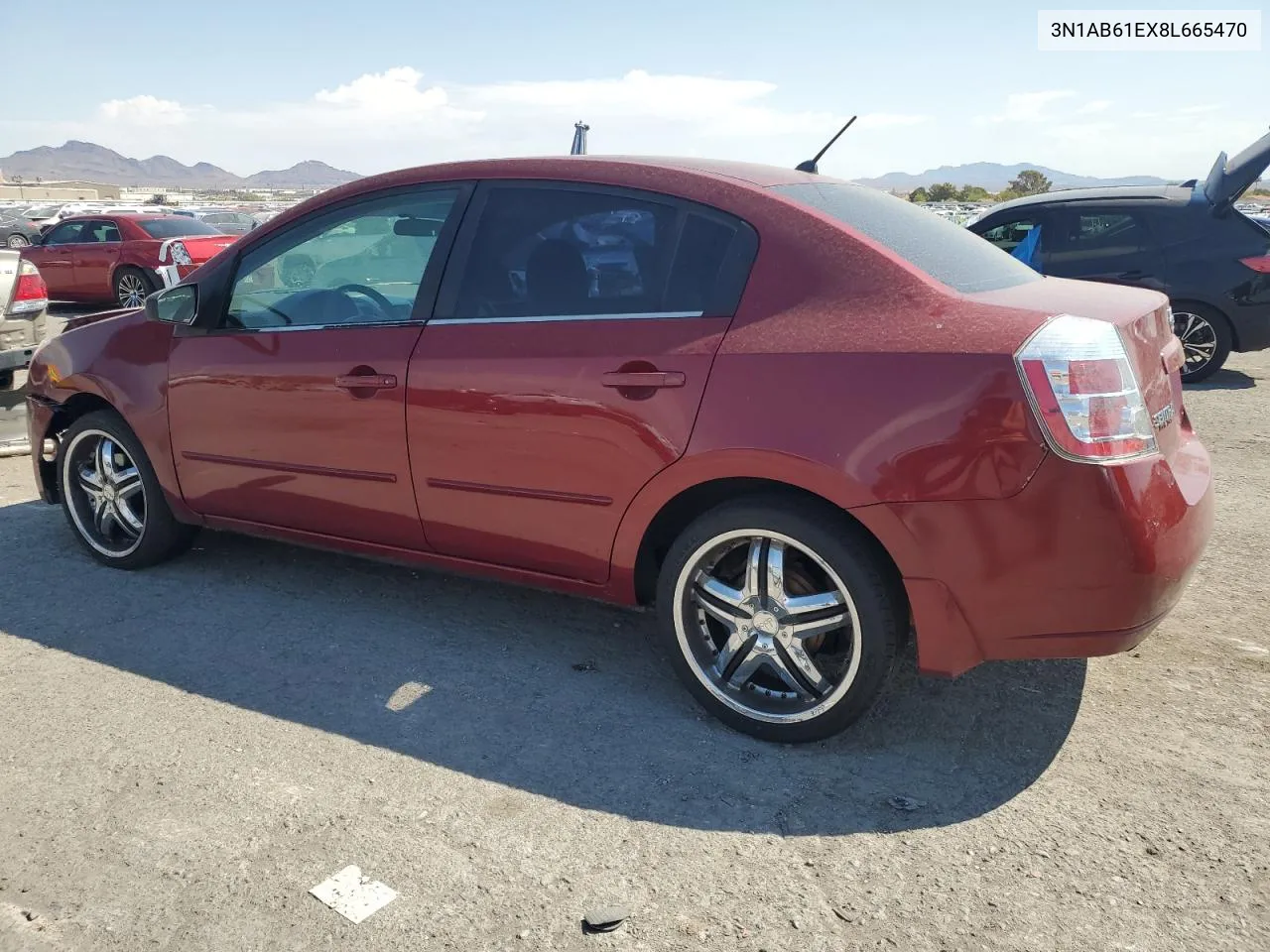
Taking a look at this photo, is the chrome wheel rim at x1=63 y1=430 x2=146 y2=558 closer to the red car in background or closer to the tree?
the red car in background

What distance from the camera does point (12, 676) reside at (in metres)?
3.64

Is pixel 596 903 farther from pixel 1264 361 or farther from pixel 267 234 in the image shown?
pixel 1264 361

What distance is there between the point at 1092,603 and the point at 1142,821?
576mm

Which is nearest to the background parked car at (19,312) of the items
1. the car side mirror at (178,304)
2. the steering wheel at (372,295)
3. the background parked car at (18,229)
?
the car side mirror at (178,304)

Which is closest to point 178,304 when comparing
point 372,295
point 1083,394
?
point 372,295

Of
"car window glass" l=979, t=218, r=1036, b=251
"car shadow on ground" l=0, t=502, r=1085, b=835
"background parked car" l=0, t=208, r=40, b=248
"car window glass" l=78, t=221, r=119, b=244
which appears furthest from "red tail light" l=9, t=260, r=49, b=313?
"background parked car" l=0, t=208, r=40, b=248

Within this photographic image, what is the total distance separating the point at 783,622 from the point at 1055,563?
790 mm

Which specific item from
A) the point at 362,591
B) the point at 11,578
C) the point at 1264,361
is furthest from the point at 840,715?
the point at 1264,361

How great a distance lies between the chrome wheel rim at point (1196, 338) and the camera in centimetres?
901

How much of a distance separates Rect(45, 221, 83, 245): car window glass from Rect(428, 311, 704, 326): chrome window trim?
584 inches

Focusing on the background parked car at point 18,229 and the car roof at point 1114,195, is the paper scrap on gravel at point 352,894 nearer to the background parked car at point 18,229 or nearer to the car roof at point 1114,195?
the car roof at point 1114,195

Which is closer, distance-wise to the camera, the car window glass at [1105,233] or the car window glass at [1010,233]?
the car window glass at [1105,233]

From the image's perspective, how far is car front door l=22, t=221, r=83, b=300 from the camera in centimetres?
1568

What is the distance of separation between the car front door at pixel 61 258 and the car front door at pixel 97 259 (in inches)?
4.6
